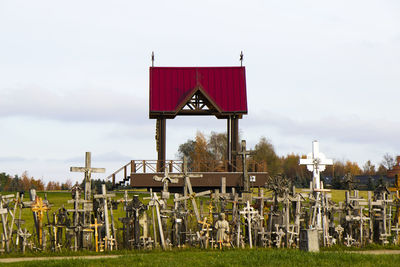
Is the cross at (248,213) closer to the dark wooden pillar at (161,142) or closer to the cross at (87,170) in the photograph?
the cross at (87,170)

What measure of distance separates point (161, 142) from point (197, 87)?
414 centimetres

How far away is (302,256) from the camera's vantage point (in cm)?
1880

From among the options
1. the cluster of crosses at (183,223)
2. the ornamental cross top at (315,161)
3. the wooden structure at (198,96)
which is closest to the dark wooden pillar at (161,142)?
the wooden structure at (198,96)

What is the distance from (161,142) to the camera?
38.7 meters

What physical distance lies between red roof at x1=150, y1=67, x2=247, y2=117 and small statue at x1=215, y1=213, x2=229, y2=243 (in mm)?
16787

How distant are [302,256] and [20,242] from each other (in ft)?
33.3

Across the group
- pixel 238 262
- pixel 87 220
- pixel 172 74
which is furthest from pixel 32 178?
pixel 238 262

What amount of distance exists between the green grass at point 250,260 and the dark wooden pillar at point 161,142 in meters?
18.5

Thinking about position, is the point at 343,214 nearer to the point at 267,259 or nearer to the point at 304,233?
the point at 304,233

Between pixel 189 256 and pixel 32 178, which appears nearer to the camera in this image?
pixel 189 256

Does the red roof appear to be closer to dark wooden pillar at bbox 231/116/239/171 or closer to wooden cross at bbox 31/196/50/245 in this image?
dark wooden pillar at bbox 231/116/239/171

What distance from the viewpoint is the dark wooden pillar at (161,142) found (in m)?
38.2

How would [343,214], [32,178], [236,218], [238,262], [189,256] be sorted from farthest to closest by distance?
[32,178] < [343,214] < [236,218] < [189,256] < [238,262]

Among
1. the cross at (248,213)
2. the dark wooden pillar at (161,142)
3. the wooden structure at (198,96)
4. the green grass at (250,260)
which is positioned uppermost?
the wooden structure at (198,96)
